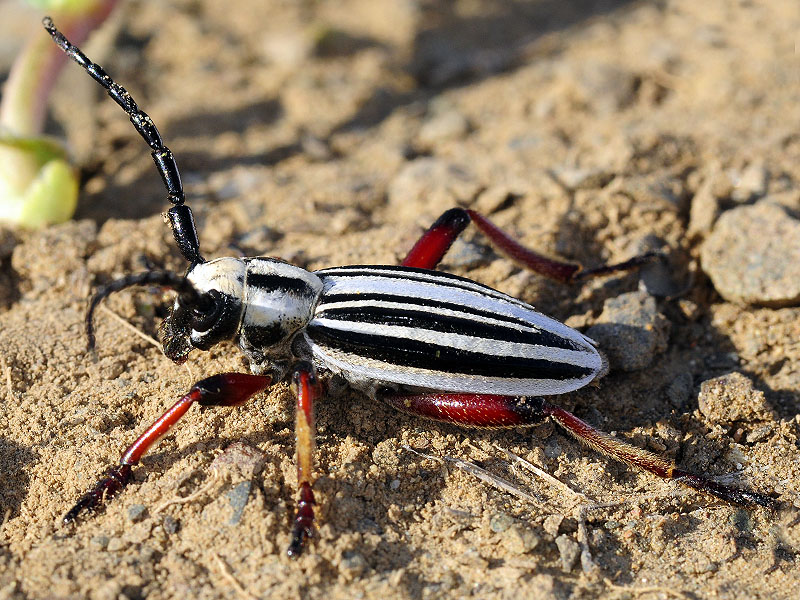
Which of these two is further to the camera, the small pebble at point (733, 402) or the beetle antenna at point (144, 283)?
the small pebble at point (733, 402)

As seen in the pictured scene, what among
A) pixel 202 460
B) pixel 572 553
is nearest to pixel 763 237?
pixel 572 553

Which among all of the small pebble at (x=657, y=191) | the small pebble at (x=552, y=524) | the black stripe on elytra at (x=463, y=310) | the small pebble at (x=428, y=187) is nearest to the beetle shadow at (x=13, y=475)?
the black stripe on elytra at (x=463, y=310)

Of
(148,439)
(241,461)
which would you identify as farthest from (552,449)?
(148,439)

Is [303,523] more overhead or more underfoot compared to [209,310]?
more underfoot

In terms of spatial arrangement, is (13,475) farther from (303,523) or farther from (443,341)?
(443,341)

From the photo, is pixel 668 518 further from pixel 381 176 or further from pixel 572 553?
pixel 381 176

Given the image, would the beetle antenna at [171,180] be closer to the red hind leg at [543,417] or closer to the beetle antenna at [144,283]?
the beetle antenna at [144,283]
